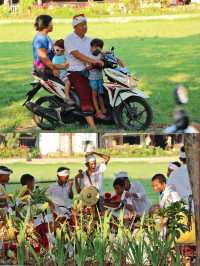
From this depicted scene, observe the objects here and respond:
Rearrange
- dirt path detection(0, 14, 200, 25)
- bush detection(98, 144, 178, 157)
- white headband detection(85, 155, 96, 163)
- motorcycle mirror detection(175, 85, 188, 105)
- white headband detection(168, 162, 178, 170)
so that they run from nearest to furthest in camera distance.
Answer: motorcycle mirror detection(175, 85, 188, 105) → dirt path detection(0, 14, 200, 25) → bush detection(98, 144, 178, 157) → white headband detection(85, 155, 96, 163) → white headband detection(168, 162, 178, 170)

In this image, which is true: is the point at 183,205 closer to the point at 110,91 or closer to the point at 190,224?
the point at 190,224

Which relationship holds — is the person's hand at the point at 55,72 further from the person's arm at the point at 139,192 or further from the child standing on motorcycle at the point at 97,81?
the person's arm at the point at 139,192

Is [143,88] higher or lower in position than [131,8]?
lower

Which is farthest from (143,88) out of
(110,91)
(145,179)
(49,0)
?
(145,179)

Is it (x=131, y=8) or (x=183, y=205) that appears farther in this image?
(x=183, y=205)

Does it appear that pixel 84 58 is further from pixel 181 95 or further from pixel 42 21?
pixel 181 95

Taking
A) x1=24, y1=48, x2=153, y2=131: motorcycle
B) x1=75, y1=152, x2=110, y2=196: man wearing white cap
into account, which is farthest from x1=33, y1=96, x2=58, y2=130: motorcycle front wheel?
x1=75, y1=152, x2=110, y2=196: man wearing white cap

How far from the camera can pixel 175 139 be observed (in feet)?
25.7

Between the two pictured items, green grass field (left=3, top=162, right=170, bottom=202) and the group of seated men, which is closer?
green grass field (left=3, top=162, right=170, bottom=202)

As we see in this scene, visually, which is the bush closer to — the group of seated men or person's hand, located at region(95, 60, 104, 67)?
the group of seated men

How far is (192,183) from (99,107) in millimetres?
1039

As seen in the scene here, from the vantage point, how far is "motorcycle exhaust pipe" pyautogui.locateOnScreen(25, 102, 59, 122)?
23.3 ft

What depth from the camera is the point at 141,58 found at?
706 centimetres

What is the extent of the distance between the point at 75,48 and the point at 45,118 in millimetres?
433
